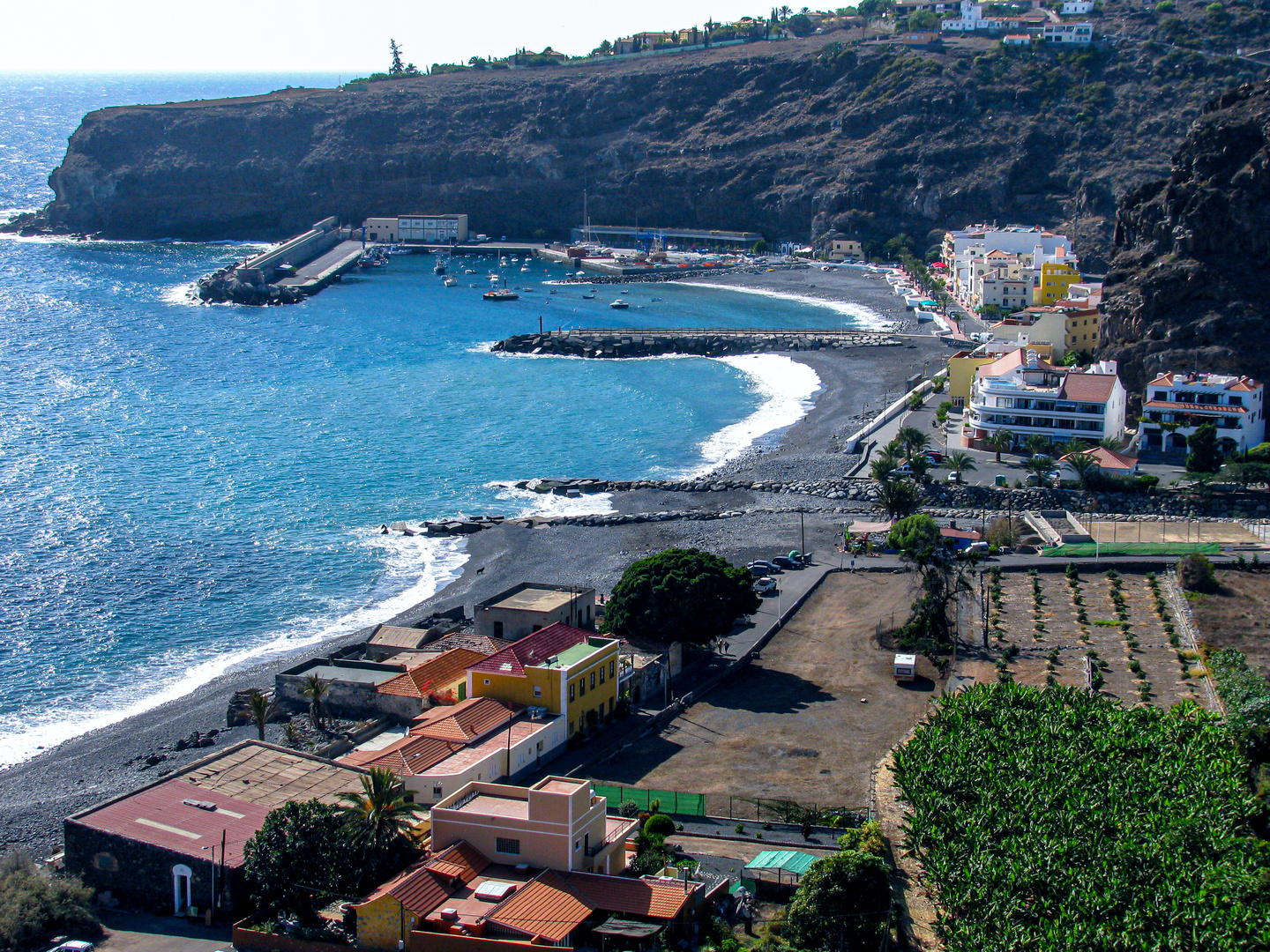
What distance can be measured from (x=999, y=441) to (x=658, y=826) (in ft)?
150

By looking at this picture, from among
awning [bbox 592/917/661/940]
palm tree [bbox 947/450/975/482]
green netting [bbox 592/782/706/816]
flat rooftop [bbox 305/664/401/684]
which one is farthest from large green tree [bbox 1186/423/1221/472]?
awning [bbox 592/917/661/940]

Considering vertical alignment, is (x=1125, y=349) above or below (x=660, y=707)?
above

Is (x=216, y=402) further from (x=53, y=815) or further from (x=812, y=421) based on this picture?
(x=53, y=815)

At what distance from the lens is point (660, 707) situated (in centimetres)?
4638

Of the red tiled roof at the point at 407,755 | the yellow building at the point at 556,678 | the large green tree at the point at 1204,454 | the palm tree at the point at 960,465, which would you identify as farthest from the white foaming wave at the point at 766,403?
the red tiled roof at the point at 407,755

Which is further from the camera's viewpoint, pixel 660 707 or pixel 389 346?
pixel 389 346

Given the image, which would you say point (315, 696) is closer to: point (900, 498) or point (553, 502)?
point (553, 502)

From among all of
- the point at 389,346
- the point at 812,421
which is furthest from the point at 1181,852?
the point at 389,346

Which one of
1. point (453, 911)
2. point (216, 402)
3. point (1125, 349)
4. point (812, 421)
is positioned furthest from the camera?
point (216, 402)

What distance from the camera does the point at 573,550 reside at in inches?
2574

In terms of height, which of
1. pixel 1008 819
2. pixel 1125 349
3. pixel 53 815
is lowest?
pixel 53 815

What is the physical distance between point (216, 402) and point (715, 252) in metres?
92.6

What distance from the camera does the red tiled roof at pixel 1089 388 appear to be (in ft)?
245

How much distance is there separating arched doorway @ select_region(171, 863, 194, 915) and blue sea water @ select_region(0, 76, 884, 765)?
16.1 metres
